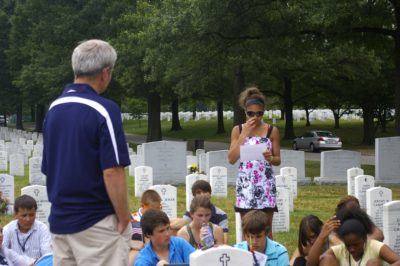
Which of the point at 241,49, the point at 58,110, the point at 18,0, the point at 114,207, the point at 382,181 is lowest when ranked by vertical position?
the point at 382,181

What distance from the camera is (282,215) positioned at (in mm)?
11875

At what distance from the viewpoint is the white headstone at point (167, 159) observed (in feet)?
66.1

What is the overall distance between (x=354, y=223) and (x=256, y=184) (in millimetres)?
1643

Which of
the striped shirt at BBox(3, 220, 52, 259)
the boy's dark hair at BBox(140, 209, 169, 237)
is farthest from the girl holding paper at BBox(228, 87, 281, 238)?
the striped shirt at BBox(3, 220, 52, 259)

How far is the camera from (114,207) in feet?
14.0

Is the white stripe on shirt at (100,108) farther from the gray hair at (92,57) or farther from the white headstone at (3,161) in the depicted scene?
the white headstone at (3,161)

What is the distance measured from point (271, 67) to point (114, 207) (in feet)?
101

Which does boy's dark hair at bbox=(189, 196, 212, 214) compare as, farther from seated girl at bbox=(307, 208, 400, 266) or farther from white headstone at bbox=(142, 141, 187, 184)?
white headstone at bbox=(142, 141, 187, 184)

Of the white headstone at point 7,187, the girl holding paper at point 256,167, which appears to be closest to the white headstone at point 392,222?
the girl holding paper at point 256,167

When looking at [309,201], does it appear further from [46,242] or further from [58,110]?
[58,110]

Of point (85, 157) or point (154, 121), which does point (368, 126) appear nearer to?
point (154, 121)

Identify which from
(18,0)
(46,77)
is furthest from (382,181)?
(18,0)

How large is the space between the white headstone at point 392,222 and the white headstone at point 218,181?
22.8 ft

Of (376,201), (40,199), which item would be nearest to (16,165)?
(40,199)
